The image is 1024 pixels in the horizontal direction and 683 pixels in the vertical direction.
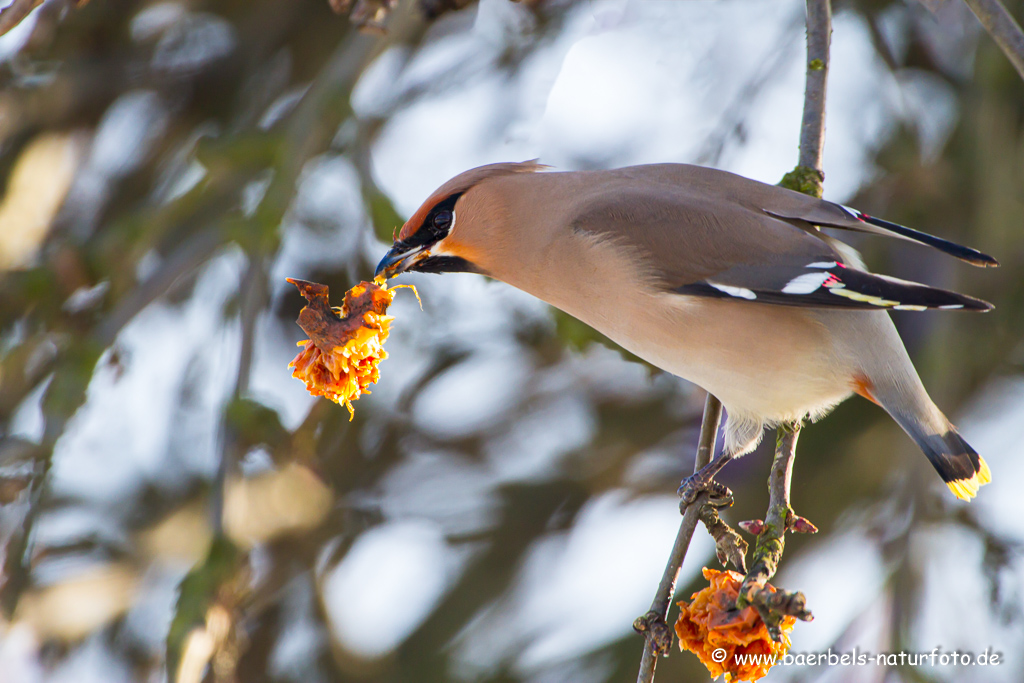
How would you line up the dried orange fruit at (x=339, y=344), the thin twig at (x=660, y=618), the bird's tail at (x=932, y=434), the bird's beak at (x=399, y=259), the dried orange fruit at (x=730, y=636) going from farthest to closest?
the bird's beak at (x=399, y=259) < the bird's tail at (x=932, y=434) < the dried orange fruit at (x=339, y=344) < the thin twig at (x=660, y=618) < the dried orange fruit at (x=730, y=636)

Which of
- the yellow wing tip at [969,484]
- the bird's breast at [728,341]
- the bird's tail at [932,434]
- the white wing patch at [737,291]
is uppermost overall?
the white wing patch at [737,291]

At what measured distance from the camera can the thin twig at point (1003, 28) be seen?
1.99 m

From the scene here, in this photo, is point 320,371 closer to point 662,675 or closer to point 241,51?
point 662,675

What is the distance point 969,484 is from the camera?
2.45 meters

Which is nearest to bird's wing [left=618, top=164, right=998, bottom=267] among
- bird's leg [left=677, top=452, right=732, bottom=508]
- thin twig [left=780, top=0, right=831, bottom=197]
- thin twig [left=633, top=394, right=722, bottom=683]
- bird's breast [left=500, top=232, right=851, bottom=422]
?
thin twig [left=780, top=0, right=831, bottom=197]

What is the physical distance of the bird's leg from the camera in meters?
2.53

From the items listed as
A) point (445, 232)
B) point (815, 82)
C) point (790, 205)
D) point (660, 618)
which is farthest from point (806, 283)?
point (445, 232)

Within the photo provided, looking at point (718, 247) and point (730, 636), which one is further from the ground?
point (718, 247)

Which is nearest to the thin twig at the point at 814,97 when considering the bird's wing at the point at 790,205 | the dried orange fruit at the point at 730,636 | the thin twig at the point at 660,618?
the bird's wing at the point at 790,205

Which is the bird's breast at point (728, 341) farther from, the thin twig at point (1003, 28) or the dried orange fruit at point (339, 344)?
the thin twig at point (1003, 28)

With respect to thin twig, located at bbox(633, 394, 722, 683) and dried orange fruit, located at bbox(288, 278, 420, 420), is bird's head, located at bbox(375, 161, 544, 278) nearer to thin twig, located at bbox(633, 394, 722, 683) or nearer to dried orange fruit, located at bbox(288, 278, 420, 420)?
dried orange fruit, located at bbox(288, 278, 420, 420)

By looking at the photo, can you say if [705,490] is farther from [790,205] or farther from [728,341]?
[790,205]

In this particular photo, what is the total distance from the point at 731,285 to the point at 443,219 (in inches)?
34.3

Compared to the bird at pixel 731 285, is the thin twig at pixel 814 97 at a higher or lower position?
higher
